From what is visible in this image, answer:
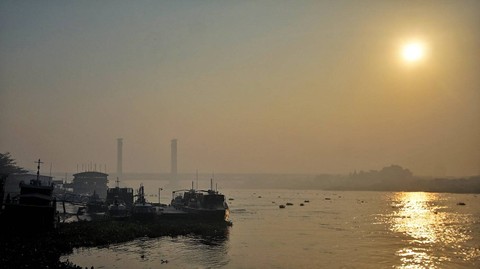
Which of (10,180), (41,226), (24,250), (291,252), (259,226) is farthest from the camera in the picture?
(10,180)

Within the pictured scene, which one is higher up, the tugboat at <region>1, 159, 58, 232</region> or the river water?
the tugboat at <region>1, 159, 58, 232</region>

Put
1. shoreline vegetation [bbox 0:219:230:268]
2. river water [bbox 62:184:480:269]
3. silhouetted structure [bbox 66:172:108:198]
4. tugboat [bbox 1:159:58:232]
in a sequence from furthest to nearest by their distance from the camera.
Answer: silhouetted structure [bbox 66:172:108:198] → tugboat [bbox 1:159:58:232] → river water [bbox 62:184:480:269] → shoreline vegetation [bbox 0:219:230:268]

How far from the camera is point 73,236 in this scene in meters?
58.3

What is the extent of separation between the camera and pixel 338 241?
75.4m

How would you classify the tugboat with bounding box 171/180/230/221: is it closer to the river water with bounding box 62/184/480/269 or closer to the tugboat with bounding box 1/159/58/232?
the river water with bounding box 62/184/480/269

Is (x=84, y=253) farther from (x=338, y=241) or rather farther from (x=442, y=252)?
(x=442, y=252)

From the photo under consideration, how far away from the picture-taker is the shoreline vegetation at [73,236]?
1618 inches

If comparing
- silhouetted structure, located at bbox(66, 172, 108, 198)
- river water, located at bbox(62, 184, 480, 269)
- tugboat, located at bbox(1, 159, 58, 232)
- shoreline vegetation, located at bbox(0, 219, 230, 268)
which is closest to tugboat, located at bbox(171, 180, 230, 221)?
shoreline vegetation, located at bbox(0, 219, 230, 268)

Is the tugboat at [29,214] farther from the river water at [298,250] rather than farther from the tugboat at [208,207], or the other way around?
the tugboat at [208,207]

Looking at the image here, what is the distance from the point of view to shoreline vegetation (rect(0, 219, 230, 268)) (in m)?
41.1

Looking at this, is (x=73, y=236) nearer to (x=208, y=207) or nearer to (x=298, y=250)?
(x=298, y=250)

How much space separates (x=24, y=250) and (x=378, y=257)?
149 ft

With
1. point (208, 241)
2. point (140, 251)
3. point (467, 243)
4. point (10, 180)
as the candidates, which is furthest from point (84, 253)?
point (10, 180)

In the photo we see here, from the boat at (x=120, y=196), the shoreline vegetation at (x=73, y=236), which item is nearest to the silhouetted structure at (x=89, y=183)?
the boat at (x=120, y=196)
